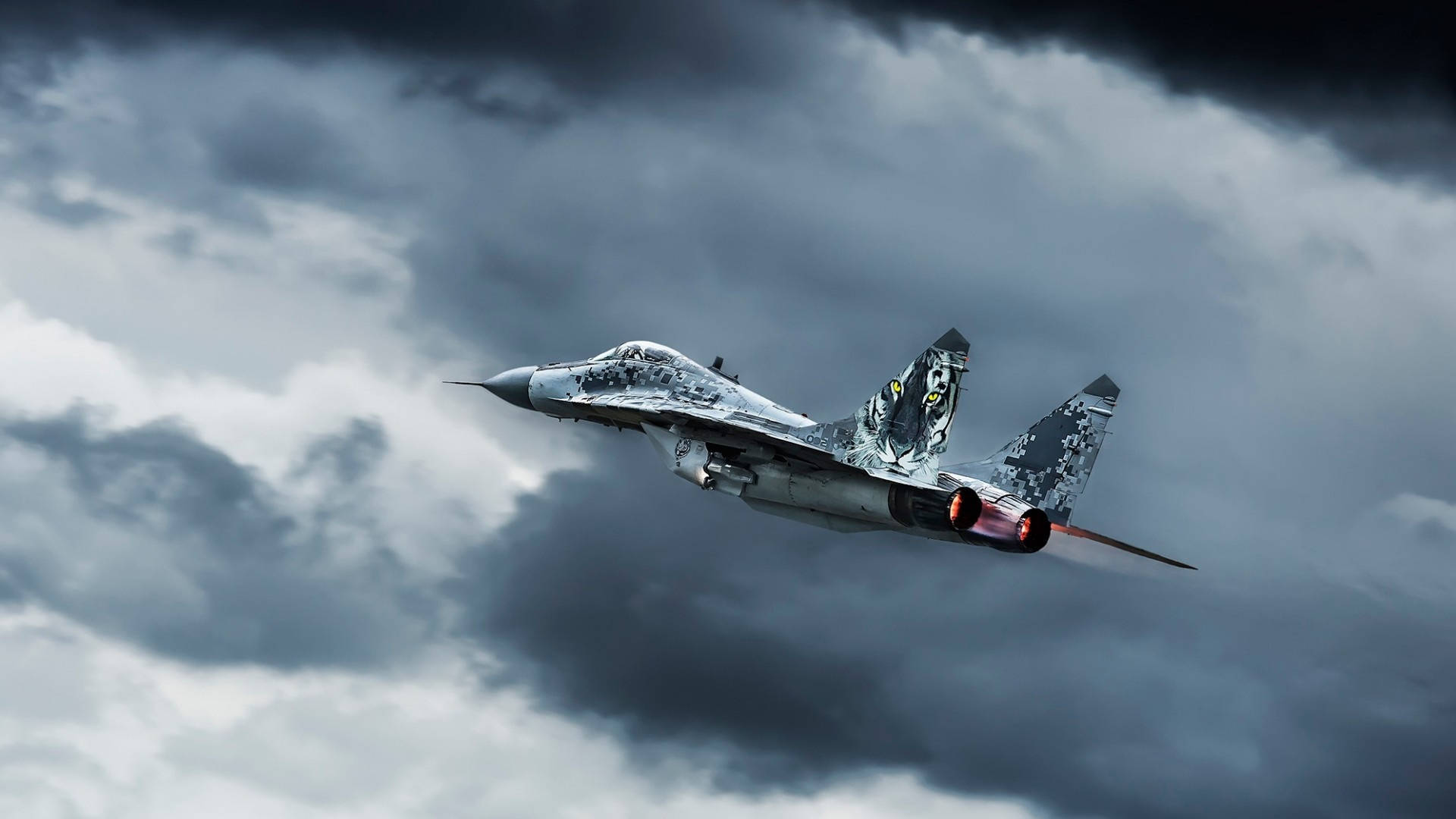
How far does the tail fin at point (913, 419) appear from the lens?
54250 millimetres

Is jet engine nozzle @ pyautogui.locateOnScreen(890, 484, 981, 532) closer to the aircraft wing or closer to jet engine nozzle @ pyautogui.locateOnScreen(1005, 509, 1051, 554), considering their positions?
the aircraft wing

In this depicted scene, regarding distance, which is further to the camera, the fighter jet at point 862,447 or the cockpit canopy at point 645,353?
the cockpit canopy at point 645,353

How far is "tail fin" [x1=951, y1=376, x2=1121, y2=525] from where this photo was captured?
60.4 meters

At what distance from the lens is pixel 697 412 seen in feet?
200

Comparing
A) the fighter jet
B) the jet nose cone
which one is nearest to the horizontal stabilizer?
the fighter jet

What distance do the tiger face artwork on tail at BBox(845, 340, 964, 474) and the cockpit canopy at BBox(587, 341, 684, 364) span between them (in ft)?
37.3

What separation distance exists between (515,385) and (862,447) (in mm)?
18188

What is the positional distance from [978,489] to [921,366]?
5698 mm

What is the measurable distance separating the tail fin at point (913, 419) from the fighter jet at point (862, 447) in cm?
4

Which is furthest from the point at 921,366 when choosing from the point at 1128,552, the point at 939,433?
the point at 1128,552

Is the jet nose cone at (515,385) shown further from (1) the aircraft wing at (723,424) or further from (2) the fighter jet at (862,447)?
(1) the aircraft wing at (723,424)

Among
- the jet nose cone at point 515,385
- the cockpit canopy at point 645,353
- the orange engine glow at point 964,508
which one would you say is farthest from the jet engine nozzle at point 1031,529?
the jet nose cone at point 515,385

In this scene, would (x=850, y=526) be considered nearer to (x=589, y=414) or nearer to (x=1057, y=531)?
(x=1057, y=531)

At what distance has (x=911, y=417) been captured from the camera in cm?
5531
